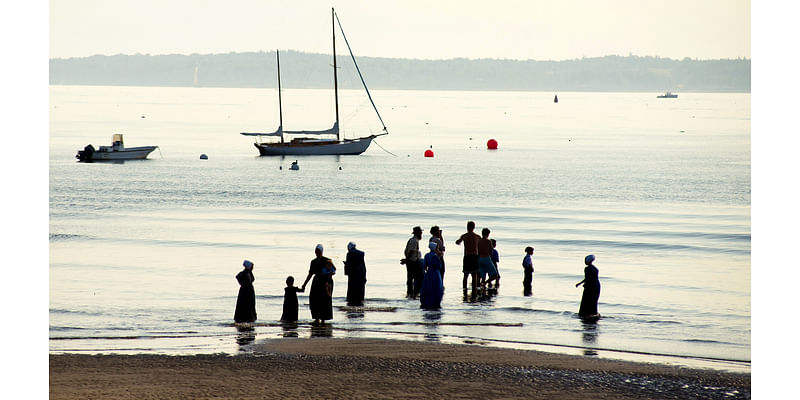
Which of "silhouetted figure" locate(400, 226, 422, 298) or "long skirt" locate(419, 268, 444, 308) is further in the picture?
"silhouetted figure" locate(400, 226, 422, 298)

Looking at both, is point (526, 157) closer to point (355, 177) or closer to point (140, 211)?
point (355, 177)

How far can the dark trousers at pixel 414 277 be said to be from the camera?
20531mm

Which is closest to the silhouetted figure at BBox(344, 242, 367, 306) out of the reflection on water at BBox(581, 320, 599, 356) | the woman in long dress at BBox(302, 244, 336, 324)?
the woman in long dress at BBox(302, 244, 336, 324)

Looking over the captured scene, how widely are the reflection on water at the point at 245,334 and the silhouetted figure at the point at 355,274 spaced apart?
2.43m

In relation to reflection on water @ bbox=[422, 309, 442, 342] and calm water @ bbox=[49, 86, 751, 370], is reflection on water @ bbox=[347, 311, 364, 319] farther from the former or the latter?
reflection on water @ bbox=[422, 309, 442, 342]

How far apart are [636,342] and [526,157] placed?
8011 centimetres

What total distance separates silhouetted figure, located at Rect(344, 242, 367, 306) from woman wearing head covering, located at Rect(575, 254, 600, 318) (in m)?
4.32

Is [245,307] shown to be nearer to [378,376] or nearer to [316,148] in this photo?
[378,376]

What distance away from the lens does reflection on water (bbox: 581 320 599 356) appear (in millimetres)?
15449

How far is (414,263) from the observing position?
2048 centimetres

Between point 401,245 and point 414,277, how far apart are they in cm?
1144

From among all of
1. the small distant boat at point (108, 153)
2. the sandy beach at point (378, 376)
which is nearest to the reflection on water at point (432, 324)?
the sandy beach at point (378, 376)

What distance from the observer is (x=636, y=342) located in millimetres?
16703

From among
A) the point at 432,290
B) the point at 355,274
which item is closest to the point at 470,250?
the point at 432,290
